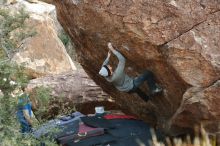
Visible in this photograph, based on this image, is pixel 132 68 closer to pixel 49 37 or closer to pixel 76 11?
pixel 76 11

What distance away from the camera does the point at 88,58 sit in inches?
352

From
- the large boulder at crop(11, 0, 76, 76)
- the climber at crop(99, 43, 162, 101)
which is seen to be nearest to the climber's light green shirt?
the climber at crop(99, 43, 162, 101)

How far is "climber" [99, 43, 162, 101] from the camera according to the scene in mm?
7367

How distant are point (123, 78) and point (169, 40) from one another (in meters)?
1.12

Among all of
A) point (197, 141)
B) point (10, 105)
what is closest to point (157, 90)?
point (10, 105)

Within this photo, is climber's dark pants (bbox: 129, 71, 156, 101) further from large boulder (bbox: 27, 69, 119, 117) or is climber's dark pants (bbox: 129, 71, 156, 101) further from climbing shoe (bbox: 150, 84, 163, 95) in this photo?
large boulder (bbox: 27, 69, 119, 117)

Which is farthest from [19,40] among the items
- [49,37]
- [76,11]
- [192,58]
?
[49,37]

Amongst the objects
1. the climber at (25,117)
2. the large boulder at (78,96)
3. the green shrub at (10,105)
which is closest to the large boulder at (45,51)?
the large boulder at (78,96)

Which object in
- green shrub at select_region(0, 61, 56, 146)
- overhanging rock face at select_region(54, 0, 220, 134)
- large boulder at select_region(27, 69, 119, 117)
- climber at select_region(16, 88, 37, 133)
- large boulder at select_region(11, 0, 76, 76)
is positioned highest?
overhanging rock face at select_region(54, 0, 220, 134)

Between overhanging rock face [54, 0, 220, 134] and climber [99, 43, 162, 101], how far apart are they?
0.33 ft

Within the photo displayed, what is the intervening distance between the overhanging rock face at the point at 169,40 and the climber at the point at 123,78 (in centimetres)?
10

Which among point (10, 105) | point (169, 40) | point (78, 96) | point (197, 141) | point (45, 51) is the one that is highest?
point (169, 40)

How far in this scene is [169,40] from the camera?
21.8 ft

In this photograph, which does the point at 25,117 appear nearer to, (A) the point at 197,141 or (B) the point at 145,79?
(B) the point at 145,79
